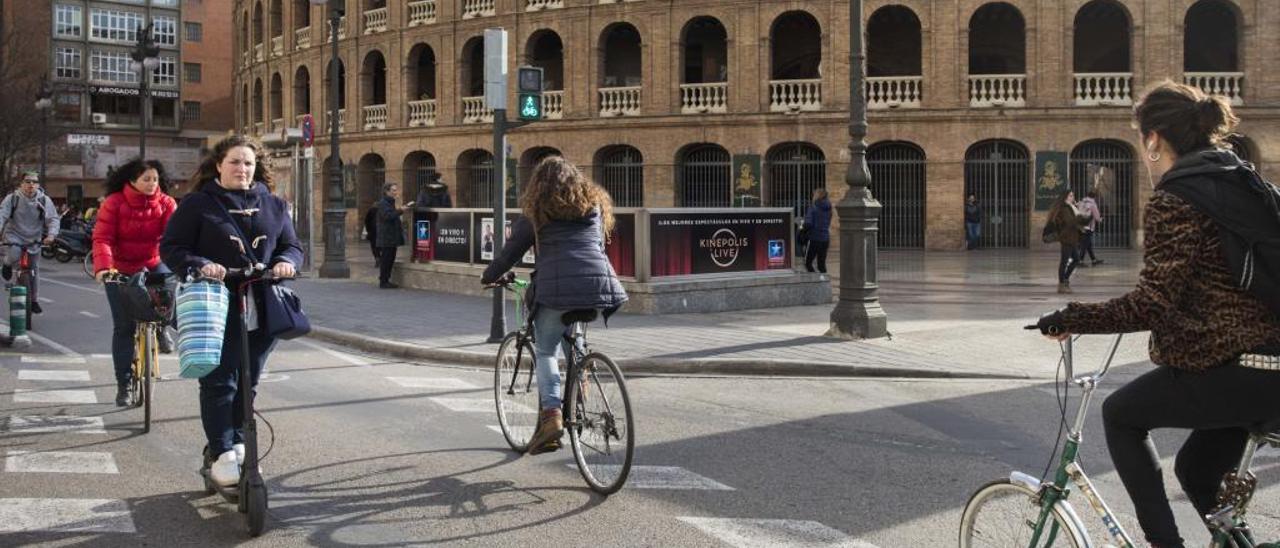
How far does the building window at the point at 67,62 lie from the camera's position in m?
70.0

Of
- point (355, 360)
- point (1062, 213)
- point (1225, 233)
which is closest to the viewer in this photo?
point (1225, 233)

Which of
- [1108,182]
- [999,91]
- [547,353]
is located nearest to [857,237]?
[547,353]

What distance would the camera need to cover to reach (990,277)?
836 inches

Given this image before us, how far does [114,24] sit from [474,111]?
47240 millimetres

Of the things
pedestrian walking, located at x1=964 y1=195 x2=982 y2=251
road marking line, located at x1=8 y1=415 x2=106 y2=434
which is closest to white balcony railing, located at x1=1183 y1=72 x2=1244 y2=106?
pedestrian walking, located at x1=964 y1=195 x2=982 y2=251

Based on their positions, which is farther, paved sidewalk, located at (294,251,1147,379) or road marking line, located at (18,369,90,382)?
paved sidewalk, located at (294,251,1147,379)

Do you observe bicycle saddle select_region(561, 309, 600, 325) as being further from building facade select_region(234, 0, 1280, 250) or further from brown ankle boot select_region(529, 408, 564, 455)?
building facade select_region(234, 0, 1280, 250)

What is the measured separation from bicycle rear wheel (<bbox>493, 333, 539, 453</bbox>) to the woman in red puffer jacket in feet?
9.18

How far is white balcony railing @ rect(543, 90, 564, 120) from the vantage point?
34.7m

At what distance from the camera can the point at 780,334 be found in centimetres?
1246

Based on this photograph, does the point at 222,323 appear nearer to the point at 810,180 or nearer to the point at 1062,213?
the point at 1062,213

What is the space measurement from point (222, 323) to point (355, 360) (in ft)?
20.9

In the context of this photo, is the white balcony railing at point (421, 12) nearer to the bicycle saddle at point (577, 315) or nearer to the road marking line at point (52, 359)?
the road marking line at point (52, 359)

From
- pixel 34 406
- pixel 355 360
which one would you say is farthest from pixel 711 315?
pixel 34 406
